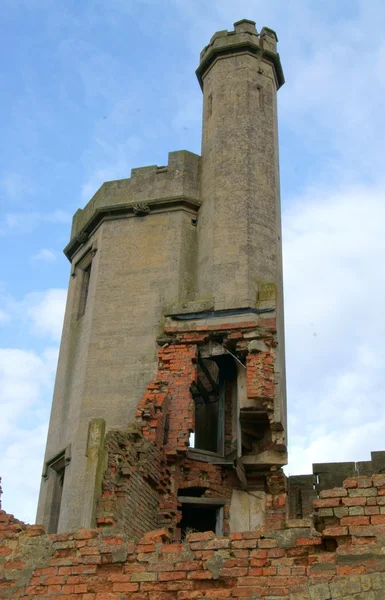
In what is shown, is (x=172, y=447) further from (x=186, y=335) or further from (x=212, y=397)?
(x=212, y=397)

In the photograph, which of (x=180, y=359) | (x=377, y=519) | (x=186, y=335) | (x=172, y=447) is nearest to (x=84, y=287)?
(x=186, y=335)

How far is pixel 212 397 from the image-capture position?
16.1 metres

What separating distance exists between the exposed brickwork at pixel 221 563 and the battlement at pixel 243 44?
12484mm

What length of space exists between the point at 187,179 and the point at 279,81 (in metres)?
3.65

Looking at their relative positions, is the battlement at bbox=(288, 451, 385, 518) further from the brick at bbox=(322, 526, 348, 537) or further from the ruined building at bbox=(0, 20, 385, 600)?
the brick at bbox=(322, 526, 348, 537)

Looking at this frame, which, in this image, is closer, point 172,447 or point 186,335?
point 172,447

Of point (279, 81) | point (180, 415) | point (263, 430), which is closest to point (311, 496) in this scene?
point (263, 430)

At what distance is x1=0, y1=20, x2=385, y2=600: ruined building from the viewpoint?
36.7 feet

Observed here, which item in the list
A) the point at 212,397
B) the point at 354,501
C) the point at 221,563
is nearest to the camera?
the point at 354,501

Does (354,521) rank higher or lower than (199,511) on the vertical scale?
lower

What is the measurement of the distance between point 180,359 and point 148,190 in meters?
4.25

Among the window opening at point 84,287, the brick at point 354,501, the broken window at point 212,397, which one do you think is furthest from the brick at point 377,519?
the window opening at point 84,287

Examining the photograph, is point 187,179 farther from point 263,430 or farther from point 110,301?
point 263,430

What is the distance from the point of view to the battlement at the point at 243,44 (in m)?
17.2
